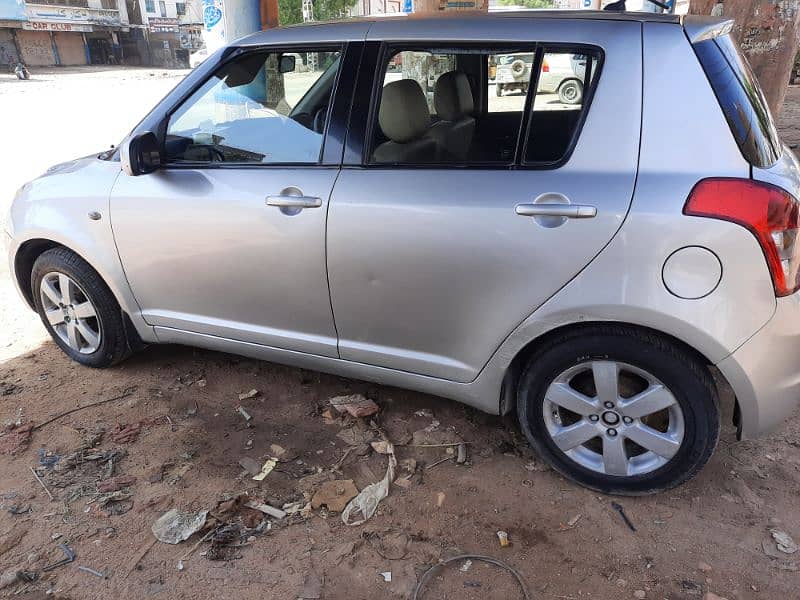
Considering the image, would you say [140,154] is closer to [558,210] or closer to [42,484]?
[42,484]

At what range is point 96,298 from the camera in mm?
3580

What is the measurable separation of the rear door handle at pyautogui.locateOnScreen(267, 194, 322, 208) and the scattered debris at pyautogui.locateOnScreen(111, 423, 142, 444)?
137 cm

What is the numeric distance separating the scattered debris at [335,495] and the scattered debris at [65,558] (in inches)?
36.1

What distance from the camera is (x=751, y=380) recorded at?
233 centimetres

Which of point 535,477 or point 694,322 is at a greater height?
point 694,322

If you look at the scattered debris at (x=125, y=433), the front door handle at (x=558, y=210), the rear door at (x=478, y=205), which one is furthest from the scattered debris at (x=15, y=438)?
the front door handle at (x=558, y=210)

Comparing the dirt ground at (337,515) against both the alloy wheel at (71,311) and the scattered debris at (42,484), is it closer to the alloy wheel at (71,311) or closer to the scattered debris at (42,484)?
the scattered debris at (42,484)

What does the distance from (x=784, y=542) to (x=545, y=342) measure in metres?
1.15

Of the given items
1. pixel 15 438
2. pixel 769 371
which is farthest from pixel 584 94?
pixel 15 438

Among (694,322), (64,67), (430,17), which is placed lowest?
(64,67)

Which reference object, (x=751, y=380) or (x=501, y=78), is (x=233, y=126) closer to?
(x=501, y=78)

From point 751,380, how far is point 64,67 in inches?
2070

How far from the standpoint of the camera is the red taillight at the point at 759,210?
2.17 metres

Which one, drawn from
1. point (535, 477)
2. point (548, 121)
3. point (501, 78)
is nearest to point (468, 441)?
point (535, 477)
